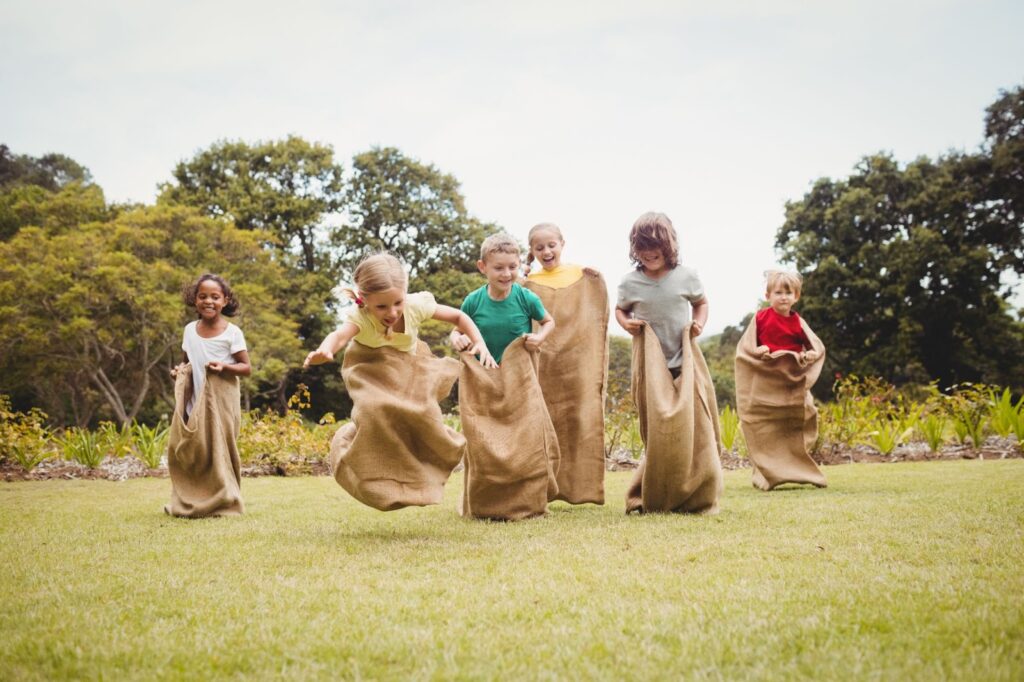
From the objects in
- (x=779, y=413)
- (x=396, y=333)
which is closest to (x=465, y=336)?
(x=396, y=333)

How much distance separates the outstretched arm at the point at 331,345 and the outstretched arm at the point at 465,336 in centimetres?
62

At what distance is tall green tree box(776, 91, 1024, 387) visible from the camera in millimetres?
27891

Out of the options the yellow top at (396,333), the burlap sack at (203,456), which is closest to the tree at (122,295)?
the burlap sack at (203,456)

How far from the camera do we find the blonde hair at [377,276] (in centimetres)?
439

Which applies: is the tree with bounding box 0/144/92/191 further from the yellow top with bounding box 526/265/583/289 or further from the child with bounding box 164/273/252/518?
the yellow top with bounding box 526/265/583/289

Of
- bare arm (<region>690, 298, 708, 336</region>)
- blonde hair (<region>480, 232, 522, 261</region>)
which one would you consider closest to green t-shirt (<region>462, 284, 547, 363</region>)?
blonde hair (<region>480, 232, 522, 261</region>)

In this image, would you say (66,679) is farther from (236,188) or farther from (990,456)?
(236,188)

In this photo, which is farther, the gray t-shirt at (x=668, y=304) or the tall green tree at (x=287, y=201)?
the tall green tree at (x=287, y=201)

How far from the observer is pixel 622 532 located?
14.9ft

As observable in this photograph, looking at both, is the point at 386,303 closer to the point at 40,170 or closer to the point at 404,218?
the point at 404,218

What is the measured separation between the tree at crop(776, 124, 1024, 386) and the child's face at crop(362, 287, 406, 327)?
2764 centimetres

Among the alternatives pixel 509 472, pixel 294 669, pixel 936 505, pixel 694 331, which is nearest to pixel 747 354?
pixel 694 331

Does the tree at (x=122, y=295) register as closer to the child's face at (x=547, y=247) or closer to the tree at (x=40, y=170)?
the tree at (x=40, y=170)

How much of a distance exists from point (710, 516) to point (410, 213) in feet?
91.2
